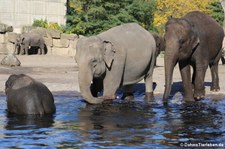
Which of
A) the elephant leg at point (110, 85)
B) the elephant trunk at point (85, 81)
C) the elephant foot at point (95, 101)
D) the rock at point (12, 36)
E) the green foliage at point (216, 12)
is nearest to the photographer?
the elephant trunk at point (85, 81)

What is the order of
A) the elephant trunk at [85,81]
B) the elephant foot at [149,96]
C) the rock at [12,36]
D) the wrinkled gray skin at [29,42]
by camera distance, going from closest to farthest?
the elephant trunk at [85,81], the elephant foot at [149,96], the wrinkled gray skin at [29,42], the rock at [12,36]

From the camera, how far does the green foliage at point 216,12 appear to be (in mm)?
61375

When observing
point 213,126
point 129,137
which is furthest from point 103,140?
point 213,126

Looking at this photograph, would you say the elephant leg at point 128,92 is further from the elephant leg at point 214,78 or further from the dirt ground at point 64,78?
the elephant leg at point 214,78

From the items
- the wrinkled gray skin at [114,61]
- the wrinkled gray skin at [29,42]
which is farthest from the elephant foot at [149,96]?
the wrinkled gray skin at [29,42]

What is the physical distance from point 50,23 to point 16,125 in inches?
1357

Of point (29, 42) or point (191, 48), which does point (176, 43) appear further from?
point (29, 42)

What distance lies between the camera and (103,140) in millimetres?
10516

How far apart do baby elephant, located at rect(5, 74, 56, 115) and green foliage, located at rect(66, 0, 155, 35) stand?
31.0 m

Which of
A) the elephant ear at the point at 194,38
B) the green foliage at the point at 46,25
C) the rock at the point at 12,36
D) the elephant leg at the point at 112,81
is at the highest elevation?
the elephant ear at the point at 194,38

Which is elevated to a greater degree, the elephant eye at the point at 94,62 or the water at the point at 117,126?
the elephant eye at the point at 94,62

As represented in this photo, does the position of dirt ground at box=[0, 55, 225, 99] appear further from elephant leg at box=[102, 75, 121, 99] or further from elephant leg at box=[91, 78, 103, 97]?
elephant leg at box=[102, 75, 121, 99]

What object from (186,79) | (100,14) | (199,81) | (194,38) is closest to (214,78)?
(199,81)

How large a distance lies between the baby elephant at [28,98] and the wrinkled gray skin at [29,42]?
25124 millimetres
